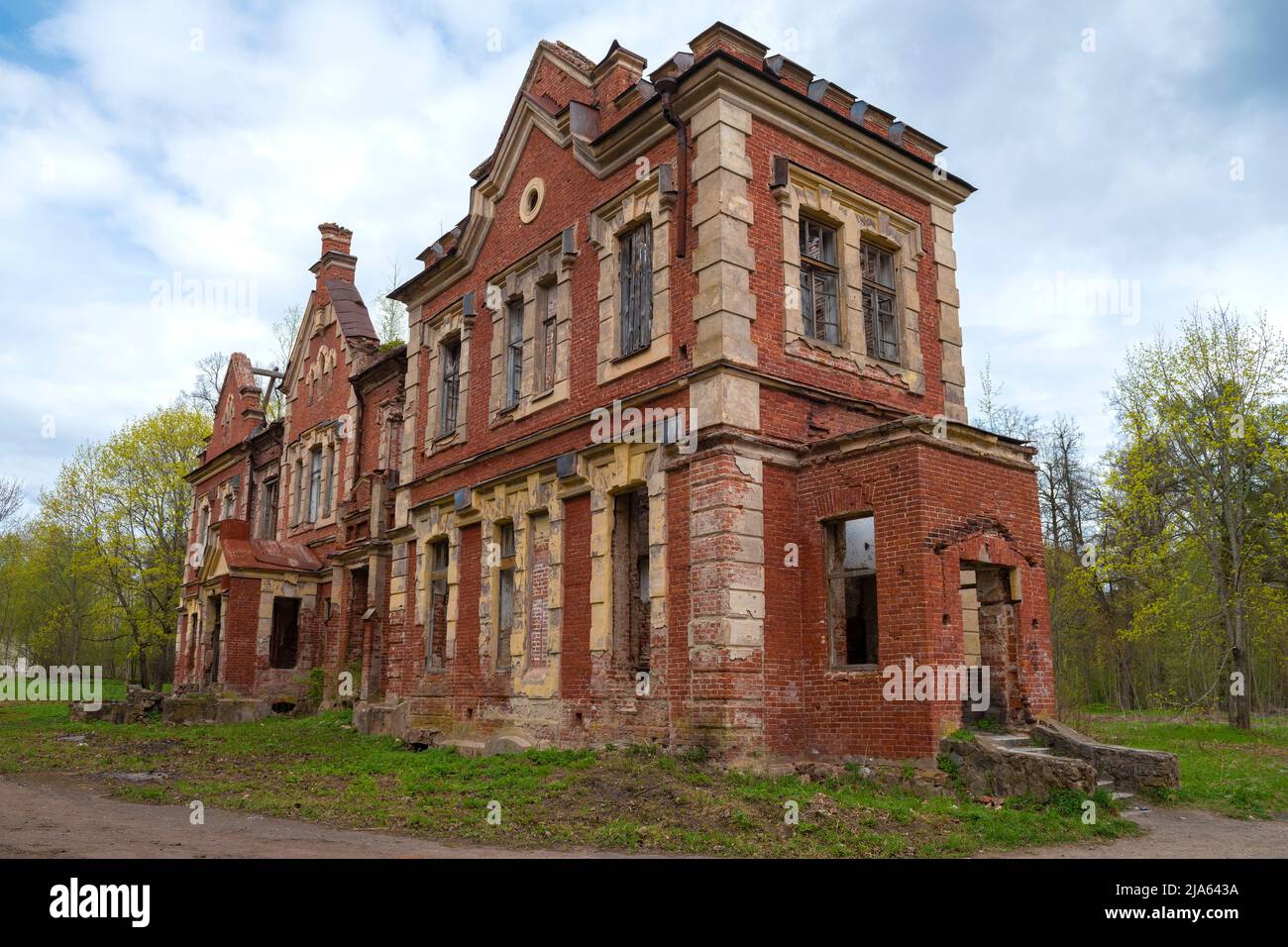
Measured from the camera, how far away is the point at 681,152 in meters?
13.6

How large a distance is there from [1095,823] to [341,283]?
25.0 m

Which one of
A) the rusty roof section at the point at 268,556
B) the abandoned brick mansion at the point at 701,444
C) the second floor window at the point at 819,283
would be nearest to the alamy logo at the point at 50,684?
the rusty roof section at the point at 268,556

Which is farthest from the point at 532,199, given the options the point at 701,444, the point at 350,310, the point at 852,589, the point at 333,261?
the point at 333,261

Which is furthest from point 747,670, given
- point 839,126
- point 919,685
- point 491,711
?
point 839,126

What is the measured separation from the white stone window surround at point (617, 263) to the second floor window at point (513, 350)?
2936 millimetres

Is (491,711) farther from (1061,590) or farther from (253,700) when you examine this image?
(1061,590)

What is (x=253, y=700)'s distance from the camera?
977 inches

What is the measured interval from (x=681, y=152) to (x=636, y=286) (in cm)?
212

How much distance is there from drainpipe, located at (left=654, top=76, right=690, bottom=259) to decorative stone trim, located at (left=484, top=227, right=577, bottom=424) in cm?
292

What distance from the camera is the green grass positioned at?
1110 cm

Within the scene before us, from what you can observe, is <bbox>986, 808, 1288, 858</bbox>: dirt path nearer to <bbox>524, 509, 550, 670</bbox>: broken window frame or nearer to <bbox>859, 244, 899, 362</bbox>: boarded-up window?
<bbox>859, 244, 899, 362</bbox>: boarded-up window

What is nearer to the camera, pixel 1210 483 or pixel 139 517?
pixel 1210 483

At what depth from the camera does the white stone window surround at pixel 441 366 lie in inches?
738

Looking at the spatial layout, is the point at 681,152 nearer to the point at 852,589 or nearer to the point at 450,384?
the point at 852,589
